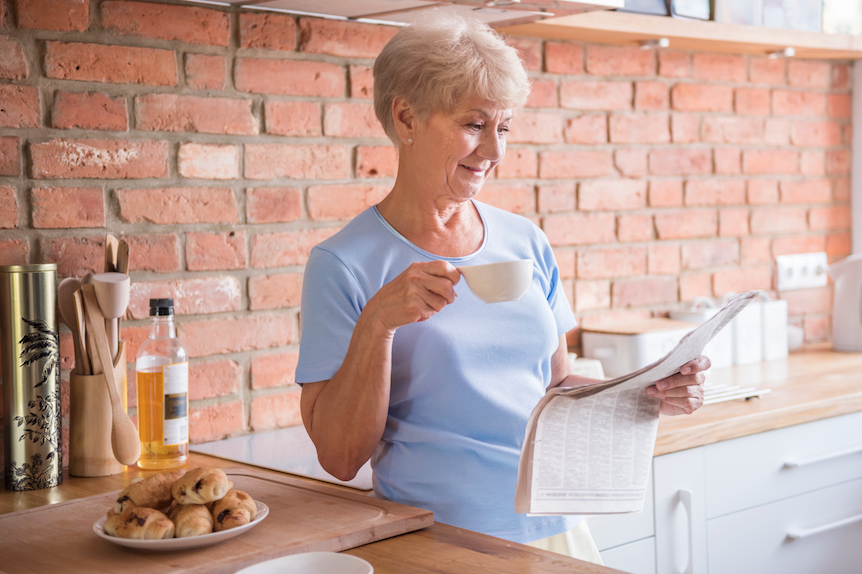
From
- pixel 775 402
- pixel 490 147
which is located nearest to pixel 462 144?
pixel 490 147

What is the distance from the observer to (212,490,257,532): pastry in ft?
3.14

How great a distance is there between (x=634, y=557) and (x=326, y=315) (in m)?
0.84

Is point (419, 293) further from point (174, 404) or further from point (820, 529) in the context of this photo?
point (820, 529)

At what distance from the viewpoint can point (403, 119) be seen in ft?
4.19

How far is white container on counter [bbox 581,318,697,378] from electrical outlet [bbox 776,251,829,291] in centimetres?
60

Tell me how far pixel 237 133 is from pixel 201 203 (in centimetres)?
16

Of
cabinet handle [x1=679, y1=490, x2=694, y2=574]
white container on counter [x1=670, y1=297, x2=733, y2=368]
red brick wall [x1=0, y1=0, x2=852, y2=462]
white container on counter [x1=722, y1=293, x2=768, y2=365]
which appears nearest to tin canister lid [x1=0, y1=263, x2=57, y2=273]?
red brick wall [x1=0, y1=0, x2=852, y2=462]

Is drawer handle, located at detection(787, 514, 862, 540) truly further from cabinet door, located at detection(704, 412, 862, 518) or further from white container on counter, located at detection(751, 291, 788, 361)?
white container on counter, located at detection(751, 291, 788, 361)

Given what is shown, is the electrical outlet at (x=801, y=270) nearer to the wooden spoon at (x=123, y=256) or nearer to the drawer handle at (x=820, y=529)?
the drawer handle at (x=820, y=529)

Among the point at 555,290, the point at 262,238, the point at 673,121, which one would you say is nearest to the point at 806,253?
the point at 673,121

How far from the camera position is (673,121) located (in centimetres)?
237

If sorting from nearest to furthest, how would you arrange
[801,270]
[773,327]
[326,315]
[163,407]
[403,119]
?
1. [326,315]
2. [403,119]
3. [163,407]
4. [773,327]
5. [801,270]

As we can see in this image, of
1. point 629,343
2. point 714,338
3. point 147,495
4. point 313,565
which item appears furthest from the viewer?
point 714,338

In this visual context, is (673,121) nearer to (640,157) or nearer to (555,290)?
(640,157)
